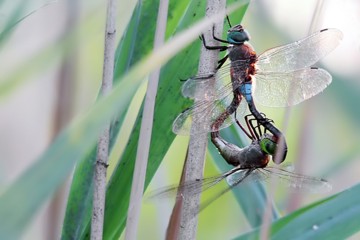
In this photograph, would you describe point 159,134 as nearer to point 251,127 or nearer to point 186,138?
point 251,127

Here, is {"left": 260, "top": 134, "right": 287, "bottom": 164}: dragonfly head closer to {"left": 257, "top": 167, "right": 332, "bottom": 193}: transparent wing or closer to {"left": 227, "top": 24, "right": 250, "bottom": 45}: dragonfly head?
{"left": 257, "top": 167, "right": 332, "bottom": 193}: transparent wing

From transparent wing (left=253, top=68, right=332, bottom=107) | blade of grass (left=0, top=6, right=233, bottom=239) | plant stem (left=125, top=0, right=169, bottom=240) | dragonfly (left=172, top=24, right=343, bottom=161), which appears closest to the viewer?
blade of grass (left=0, top=6, right=233, bottom=239)

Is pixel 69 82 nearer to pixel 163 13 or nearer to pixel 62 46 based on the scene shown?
pixel 163 13

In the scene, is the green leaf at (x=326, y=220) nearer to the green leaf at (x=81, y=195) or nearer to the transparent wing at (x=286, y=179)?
the transparent wing at (x=286, y=179)

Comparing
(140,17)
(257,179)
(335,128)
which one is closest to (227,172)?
(257,179)

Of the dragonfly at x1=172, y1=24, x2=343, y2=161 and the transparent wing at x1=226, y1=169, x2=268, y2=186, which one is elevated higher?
the dragonfly at x1=172, y1=24, x2=343, y2=161

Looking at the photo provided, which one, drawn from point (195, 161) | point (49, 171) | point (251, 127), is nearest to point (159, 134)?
point (195, 161)

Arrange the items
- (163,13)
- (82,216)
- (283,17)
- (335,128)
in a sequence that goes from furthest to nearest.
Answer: (335,128)
(283,17)
(82,216)
(163,13)

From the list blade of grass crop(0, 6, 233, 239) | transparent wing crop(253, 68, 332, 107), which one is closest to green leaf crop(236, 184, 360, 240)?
transparent wing crop(253, 68, 332, 107)
